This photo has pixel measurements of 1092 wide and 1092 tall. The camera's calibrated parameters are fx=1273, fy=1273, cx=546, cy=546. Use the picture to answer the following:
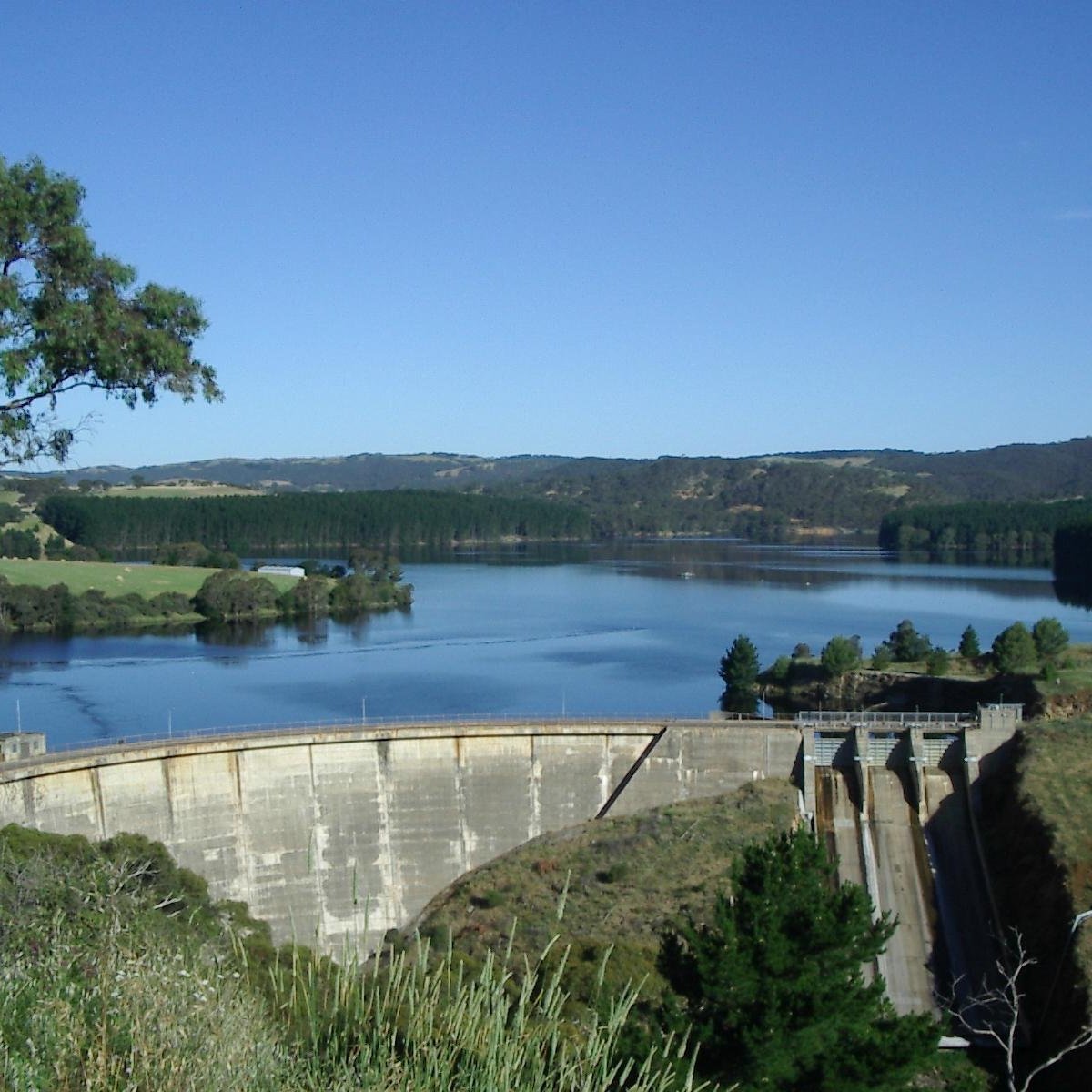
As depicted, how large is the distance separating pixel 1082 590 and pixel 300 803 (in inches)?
3440

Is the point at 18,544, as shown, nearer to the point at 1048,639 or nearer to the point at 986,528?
the point at 1048,639

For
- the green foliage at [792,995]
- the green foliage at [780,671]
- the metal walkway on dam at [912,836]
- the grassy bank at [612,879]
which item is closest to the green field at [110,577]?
the green foliage at [780,671]

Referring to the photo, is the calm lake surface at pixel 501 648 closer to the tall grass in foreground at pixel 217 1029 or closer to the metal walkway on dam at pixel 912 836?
the metal walkway on dam at pixel 912 836

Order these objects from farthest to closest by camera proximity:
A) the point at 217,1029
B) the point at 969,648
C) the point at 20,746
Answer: the point at 969,648
the point at 20,746
the point at 217,1029

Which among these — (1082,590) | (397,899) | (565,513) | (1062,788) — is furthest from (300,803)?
(565,513)

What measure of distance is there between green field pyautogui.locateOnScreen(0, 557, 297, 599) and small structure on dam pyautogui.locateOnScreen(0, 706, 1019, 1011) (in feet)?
194

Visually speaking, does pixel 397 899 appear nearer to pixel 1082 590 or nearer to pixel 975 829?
pixel 975 829

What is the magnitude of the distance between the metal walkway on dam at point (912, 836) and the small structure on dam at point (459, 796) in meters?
0.05

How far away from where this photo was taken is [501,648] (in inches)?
2694

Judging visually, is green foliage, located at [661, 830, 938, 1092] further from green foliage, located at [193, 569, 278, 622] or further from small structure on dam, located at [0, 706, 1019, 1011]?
green foliage, located at [193, 569, 278, 622]

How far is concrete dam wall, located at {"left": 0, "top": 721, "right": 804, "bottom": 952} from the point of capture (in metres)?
28.0

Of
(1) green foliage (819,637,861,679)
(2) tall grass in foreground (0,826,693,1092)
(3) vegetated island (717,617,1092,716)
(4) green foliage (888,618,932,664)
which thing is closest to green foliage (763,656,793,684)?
(3) vegetated island (717,617,1092,716)

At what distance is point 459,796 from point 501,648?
36571mm

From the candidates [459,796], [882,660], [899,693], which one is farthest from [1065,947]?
[882,660]
